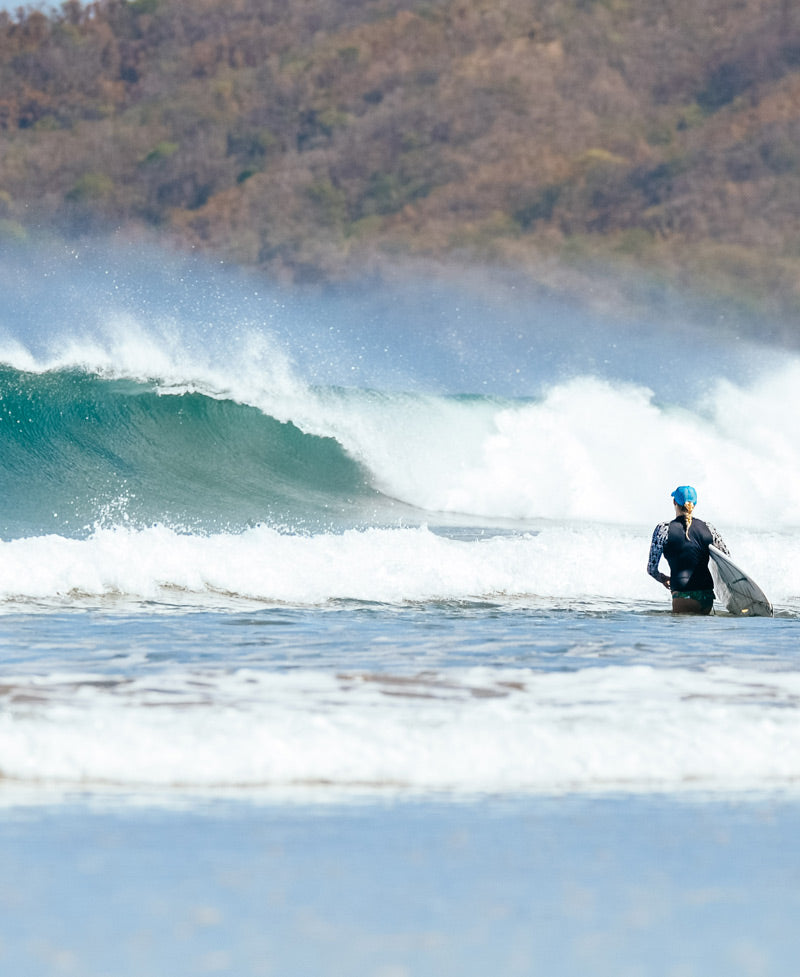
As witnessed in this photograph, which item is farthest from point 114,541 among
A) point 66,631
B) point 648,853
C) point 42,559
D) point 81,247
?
point 81,247

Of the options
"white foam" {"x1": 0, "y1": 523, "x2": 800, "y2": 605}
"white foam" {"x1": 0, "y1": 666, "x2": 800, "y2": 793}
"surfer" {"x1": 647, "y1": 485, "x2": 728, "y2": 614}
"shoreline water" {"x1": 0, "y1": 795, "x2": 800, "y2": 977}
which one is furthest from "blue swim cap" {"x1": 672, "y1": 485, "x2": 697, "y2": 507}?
"shoreline water" {"x1": 0, "y1": 795, "x2": 800, "y2": 977}

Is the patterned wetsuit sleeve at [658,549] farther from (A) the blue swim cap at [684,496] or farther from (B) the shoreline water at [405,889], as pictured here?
(B) the shoreline water at [405,889]

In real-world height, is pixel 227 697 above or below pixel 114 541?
below

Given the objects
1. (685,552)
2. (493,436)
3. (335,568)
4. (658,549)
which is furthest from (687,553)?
(493,436)

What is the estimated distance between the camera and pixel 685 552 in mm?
9219

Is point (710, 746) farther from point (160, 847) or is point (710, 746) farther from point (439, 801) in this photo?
point (160, 847)

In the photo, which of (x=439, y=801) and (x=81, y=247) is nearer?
(x=439, y=801)

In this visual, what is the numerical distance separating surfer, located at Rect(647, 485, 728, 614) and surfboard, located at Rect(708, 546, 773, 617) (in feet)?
0.62

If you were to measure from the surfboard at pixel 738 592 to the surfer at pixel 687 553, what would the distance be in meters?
0.19

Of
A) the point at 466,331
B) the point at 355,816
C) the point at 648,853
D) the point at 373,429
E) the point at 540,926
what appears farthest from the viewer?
the point at 466,331

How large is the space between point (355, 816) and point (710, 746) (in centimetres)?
150

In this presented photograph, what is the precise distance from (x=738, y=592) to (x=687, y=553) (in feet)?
1.97

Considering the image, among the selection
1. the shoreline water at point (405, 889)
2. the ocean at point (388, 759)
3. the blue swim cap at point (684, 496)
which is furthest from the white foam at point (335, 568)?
the shoreline water at point (405, 889)

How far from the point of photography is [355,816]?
13.3ft
